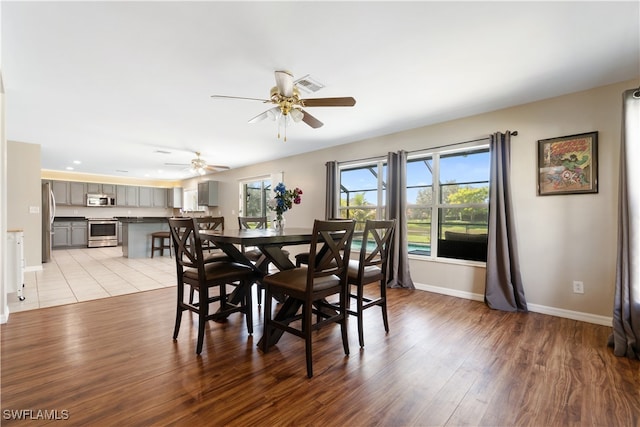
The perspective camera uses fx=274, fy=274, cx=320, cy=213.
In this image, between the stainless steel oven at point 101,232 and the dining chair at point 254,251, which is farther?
the stainless steel oven at point 101,232

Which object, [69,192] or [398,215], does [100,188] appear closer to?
[69,192]

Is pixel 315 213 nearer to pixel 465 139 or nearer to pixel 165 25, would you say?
pixel 465 139

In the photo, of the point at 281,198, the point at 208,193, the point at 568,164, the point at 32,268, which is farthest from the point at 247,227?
the point at 208,193

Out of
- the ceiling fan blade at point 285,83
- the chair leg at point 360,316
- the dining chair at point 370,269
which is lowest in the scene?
the chair leg at point 360,316

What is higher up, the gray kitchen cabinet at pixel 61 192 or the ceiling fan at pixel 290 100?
the ceiling fan at pixel 290 100

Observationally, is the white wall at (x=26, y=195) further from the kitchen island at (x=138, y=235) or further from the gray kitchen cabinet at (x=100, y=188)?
the gray kitchen cabinet at (x=100, y=188)

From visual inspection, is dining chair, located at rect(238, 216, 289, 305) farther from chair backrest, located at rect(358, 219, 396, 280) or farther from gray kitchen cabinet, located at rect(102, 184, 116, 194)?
gray kitchen cabinet, located at rect(102, 184, 116, 194)

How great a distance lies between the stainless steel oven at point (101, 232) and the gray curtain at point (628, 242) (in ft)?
35.0

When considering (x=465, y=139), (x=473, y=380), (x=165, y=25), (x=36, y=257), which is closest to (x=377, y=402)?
(x=473, y=380)

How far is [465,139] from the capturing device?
3537mm

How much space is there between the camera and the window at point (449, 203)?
11.6 ft

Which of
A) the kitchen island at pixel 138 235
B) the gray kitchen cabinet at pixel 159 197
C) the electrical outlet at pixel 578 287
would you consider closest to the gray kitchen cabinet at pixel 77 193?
the gray kitchen cabinet at pixel 159 197

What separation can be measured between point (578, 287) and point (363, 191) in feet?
9.69

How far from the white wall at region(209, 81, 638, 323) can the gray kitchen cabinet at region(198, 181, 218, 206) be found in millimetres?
6060
